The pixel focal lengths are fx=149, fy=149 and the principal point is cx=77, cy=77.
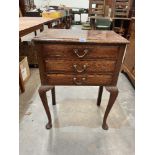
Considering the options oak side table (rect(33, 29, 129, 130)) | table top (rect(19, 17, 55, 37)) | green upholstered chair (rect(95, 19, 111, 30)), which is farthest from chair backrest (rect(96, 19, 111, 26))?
oak side table (rect(33, 29, 129, 130))

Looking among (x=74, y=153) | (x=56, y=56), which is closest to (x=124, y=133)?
(x=74, y=153)

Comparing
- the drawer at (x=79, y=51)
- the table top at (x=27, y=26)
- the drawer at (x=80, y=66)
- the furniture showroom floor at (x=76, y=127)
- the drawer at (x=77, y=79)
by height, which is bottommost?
the furniture showroom floor at (x=76, y=127)

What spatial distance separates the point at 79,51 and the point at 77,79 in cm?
20

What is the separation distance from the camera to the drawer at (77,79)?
1.02 m

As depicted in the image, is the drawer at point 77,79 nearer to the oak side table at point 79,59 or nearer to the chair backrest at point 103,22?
the oak side table at point 79,59

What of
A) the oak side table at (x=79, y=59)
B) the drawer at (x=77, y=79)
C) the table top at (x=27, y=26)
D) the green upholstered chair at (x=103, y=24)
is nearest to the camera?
the oak side table at (x=79, y=59)

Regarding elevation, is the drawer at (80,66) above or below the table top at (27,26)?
below

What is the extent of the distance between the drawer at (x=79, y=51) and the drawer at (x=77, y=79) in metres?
0.14

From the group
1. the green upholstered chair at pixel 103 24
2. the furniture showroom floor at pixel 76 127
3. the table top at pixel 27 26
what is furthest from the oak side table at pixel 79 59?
the green upholstered chair at pixel 103 24

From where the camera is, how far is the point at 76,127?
1324mm

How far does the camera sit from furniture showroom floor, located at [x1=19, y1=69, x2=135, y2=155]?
44.6 inches

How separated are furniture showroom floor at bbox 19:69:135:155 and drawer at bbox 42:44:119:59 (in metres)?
0.69
